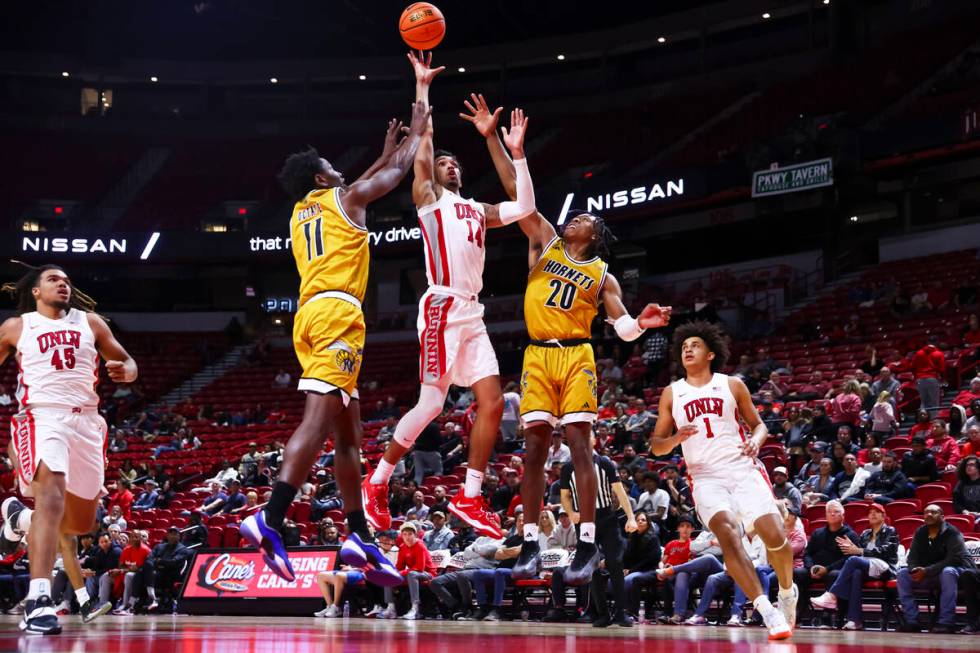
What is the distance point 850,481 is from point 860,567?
2317 mm

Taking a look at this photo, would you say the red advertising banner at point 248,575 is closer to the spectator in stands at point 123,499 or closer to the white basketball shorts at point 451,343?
the spectator in stands at point 123,499

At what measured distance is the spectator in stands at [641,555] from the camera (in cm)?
1219

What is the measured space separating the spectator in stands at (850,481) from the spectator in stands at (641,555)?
2.22m

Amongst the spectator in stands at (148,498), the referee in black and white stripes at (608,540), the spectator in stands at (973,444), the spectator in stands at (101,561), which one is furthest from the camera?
the spectator in stands at (148,498)

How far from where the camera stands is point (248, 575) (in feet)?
49.5

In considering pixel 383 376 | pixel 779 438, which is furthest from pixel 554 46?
pixel 779 438

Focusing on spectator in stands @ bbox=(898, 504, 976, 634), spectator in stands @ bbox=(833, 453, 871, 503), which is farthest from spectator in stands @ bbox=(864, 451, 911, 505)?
spectator in stands @ bbox=(898, 504, 976, 634)

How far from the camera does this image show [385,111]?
37.6 m

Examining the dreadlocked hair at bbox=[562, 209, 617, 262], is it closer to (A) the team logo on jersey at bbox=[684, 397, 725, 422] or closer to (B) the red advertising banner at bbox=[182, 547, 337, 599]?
(A) the team logo on jersey at bbox=[684, 397, 725, 422]

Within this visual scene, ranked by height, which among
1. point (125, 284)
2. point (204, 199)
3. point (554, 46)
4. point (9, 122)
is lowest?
point (125, 284)

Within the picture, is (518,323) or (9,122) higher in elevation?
(9,122)

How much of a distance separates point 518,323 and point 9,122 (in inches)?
728

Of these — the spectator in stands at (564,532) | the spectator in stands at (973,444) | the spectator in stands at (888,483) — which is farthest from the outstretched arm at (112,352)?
the spectator in stands at (973,444)

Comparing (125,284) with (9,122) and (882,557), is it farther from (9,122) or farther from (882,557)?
(882,557)
